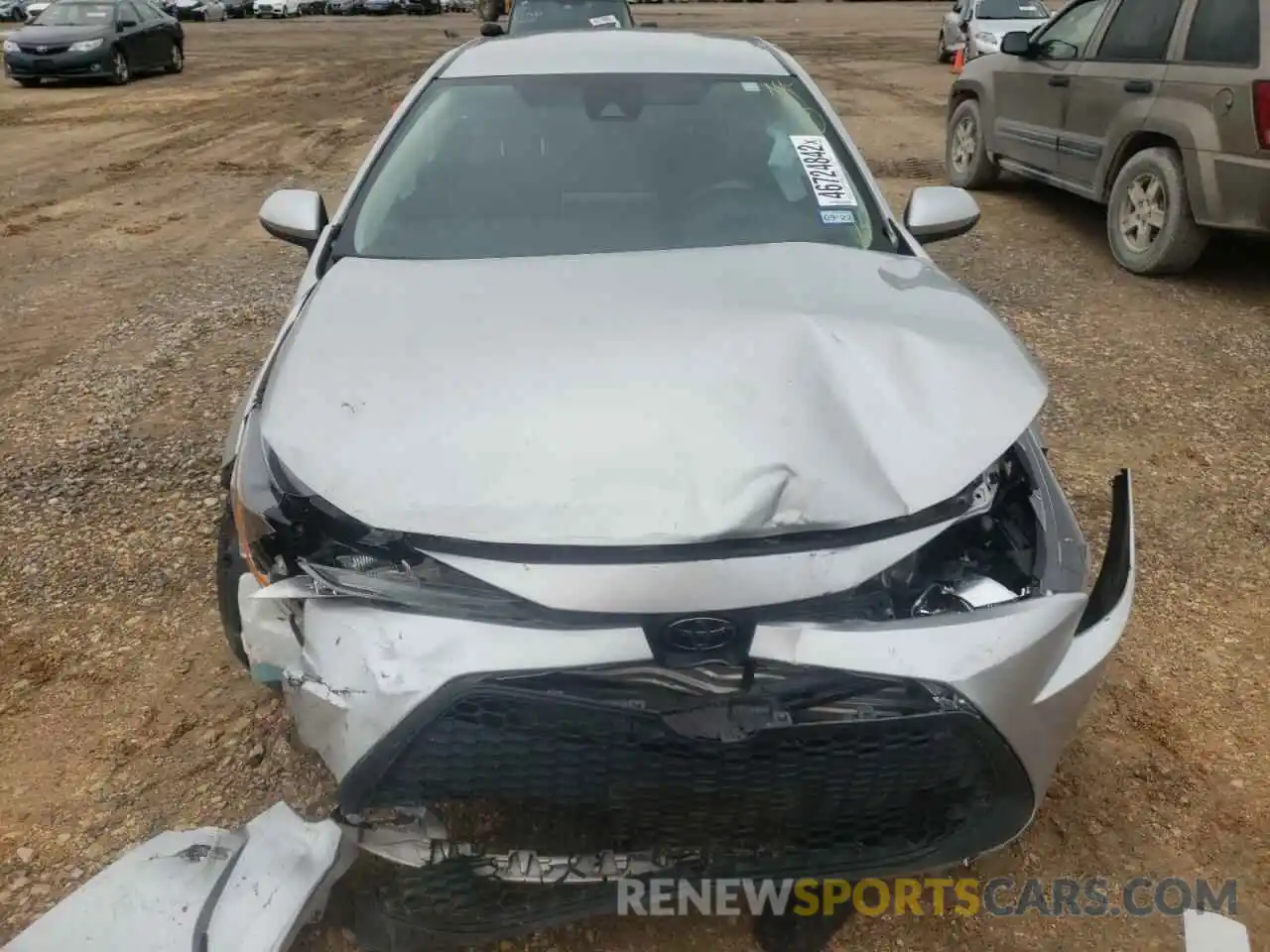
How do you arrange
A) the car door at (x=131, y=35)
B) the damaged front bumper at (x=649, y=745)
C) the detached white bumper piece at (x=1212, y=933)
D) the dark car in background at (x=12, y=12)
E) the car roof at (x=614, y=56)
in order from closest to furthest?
the damaged front bumper at (x=649, y=745)
the detached white bumper piece at (x=1212, y=933)
the car roof at (x=614, y=56)
the car door at (x=131, y=35)
the dark car in background at (x=12, y=12)

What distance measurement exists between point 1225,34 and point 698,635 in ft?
18.1

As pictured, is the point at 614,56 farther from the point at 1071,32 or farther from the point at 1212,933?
the point at 1071,32

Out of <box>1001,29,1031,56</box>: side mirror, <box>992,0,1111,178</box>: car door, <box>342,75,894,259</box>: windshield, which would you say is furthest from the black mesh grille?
<box>1001,29,1031,56</box>: side mirror

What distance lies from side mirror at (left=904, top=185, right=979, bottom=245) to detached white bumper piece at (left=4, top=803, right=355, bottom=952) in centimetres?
241

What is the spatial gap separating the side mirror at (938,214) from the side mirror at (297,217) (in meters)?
1.85

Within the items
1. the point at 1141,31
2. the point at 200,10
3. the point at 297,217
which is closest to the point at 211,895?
the point at 297,217

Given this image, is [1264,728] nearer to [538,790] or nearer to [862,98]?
[538,790]

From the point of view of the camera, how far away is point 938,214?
3207mm

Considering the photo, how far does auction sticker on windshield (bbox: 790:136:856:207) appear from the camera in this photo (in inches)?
119

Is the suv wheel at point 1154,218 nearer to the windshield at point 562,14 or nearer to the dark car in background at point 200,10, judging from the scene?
the windshield at point 562,14

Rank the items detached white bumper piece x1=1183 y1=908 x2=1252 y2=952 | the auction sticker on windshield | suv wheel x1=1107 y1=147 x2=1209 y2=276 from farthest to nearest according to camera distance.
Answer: suv wheel x1=1107 y1=147 x2=1209 y2=276
the auction sticker on windshield
detached white bumper piece x1=1183 y1=908 x2=1252 y2=952

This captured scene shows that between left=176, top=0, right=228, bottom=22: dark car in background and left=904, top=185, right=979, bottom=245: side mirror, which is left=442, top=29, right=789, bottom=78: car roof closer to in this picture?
left=904, top=185, right=979, bottom=245: side mirror

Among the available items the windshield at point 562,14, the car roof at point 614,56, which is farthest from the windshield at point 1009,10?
the car roof at point 614,56

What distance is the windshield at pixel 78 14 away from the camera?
1589cm
